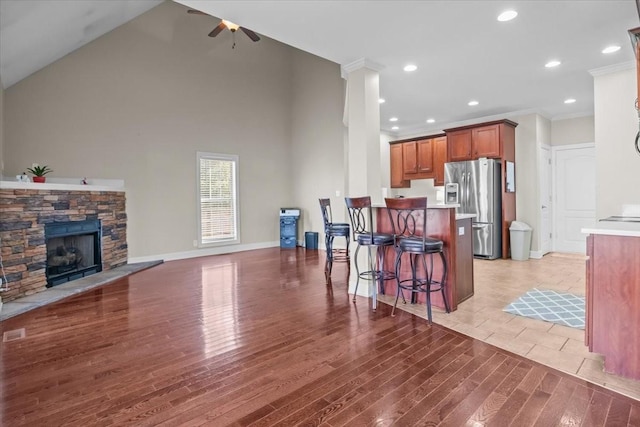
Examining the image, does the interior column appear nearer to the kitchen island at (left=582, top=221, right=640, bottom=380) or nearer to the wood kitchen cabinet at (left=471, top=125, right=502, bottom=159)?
the kitchen island at (left=582, top=221, right=640, bottom=380)

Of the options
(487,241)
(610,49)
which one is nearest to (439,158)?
(487,241)

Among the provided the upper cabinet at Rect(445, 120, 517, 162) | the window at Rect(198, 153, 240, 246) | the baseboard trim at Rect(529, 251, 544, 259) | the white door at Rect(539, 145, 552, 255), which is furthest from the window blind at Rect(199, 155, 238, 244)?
the white door at Rect(539, 145, 552, 255)

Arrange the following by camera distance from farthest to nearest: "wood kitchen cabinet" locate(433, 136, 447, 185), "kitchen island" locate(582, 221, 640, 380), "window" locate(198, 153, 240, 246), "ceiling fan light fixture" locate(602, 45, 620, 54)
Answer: "wood kitchen cabinet" locate(433, 136, 447, 185)
"window" locate(198, 153, 240, 246)
"ceiling fan light fixture" locate(602, 45, 620, 54)
"kitchen island" locate(582, 221, 640, 380)

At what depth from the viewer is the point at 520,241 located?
5.87m

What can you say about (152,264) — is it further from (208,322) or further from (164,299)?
(208,322)

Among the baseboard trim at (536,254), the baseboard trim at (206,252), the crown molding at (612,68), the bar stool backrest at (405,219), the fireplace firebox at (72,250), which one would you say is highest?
the crown molding at (612,68)

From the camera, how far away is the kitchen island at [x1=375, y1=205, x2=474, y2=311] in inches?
131

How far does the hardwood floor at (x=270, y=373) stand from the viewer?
1.74 m

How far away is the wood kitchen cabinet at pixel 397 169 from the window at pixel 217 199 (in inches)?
145

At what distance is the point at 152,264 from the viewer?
5.75 m

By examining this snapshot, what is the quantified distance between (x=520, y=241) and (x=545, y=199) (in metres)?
1.26

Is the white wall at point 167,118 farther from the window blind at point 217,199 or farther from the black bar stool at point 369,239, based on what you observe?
the black bar stool at point 369,239

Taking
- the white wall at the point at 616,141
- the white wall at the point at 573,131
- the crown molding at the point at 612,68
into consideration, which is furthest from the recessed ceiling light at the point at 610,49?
the white wall at the point at 573,131

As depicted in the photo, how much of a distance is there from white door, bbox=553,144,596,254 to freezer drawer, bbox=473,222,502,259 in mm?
1616
